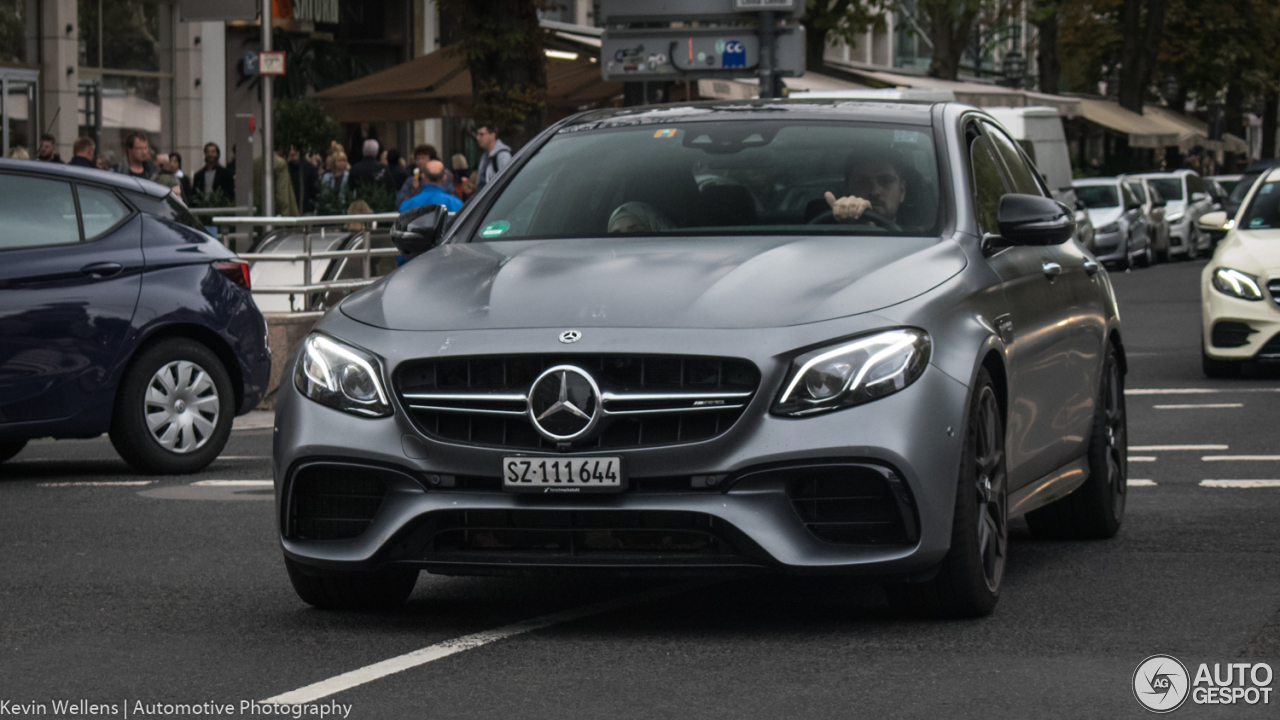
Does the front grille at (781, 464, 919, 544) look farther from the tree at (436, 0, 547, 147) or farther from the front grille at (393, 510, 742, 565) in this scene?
the tree at (436, 0, 547, 147)

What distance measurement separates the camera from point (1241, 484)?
9.70 metres

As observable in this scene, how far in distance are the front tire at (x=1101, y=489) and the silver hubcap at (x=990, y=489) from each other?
1655 millimetres

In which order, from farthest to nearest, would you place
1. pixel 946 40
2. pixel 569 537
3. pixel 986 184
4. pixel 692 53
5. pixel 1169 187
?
1. pixel 946 40
2. pixel 1169 187
3. pixel 692 53
4. pixel 986 184
5. pixel 569 537

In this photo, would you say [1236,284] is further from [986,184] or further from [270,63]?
[986,184]

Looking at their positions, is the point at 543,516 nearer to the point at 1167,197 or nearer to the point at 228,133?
the point at 228,133

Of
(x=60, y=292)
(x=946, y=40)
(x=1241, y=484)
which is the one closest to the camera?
(x=1241, y=484)

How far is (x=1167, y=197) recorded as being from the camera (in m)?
42.2

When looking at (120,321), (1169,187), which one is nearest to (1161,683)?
(120,321)

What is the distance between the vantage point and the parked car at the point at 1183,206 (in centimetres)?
4094

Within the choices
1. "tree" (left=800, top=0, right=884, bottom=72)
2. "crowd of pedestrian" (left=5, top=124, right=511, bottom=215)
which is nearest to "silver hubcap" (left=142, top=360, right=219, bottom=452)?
"crowd of pedestrian" (left=5, top=124, right=511, bottom=215)

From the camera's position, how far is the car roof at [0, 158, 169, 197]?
35.1 feet

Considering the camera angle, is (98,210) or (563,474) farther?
(98,210)

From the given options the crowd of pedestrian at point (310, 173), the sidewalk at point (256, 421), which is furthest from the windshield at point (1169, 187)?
the sidewalk at point (256, 421)

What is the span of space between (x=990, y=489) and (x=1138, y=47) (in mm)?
52509
